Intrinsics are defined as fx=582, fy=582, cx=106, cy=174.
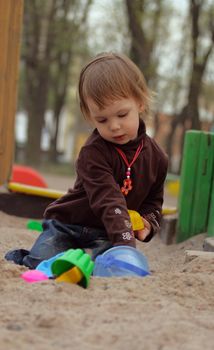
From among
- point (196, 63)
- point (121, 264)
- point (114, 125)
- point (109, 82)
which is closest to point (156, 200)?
point (114, 125)

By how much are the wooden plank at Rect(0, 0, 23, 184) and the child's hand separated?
229 cm

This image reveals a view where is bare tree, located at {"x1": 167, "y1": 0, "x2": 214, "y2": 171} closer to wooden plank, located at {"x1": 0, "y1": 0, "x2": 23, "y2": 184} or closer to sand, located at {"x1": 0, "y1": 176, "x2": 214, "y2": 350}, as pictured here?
wooden plank, located at {"x1": 0, "y1": 0, "x2": 23, "y2": 184}

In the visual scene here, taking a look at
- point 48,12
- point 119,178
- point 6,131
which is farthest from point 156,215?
point 48,12

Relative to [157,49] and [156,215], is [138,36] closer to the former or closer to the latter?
[156,215]

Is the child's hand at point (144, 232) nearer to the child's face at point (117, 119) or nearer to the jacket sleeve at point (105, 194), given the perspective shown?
the jacket sleeve at point (105, 194)

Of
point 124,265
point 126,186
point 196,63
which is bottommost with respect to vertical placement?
point 124,265

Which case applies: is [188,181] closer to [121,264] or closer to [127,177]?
[127,177]

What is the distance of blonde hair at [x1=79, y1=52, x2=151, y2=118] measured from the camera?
2.58m

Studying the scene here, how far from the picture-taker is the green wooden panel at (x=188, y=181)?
4082 millimetres

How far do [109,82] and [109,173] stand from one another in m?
0.41

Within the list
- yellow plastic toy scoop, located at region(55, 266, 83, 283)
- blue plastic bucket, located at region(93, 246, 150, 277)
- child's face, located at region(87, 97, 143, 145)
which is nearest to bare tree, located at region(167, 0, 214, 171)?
child's face, located at region(87, 97, 143, 145)

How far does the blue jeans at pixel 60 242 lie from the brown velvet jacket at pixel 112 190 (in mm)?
42

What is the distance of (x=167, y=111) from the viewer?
1085 inches

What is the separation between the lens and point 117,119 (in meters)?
2.62
